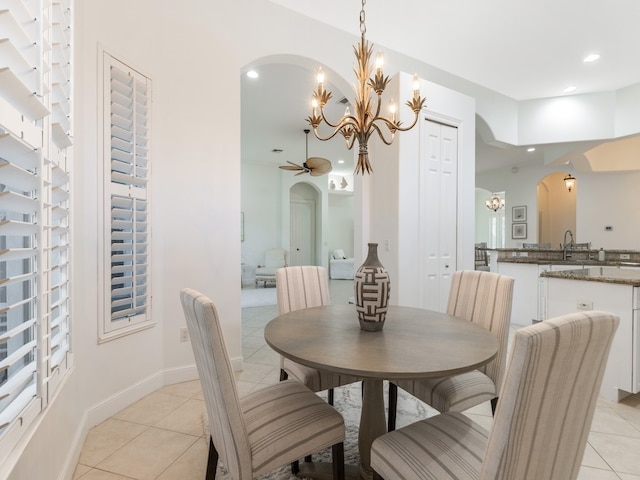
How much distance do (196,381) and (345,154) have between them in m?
6.10

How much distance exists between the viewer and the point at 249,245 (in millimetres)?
8188

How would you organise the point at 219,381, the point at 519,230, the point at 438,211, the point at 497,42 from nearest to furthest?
1. the point at 219,381
2. the point at 438,211
3. the point at 497,42
4. the point at 519,230

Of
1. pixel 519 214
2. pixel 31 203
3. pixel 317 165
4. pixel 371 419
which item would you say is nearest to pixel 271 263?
pixel 317 165

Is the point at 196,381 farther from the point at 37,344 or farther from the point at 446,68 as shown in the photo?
the point at 446,68

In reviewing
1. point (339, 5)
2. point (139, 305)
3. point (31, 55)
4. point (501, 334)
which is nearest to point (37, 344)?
point (31, 55)

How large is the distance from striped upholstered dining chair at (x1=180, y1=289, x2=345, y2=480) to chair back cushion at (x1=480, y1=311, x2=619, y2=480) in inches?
24.2

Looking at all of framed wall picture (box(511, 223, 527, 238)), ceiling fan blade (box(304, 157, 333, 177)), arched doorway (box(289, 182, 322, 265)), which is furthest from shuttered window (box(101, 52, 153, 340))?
framed wall picture (box(511, 223, 527, 238))

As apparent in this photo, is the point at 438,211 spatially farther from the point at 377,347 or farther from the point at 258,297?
the point at 258,297

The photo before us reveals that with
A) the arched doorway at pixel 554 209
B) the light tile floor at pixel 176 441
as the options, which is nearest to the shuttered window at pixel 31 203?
the light tile floor at pixel 176 441

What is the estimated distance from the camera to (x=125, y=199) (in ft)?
7.22

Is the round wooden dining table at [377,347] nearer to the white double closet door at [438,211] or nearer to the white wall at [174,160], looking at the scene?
the white wall at [174,160]

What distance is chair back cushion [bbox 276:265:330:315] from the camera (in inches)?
84.5

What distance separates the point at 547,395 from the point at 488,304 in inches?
48.3

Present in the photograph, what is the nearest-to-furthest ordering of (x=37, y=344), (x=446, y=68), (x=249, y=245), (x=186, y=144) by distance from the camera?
(x=37, y=344)
(x=186, y=144)
(x=446, y=68)
(x=249, y=245)
